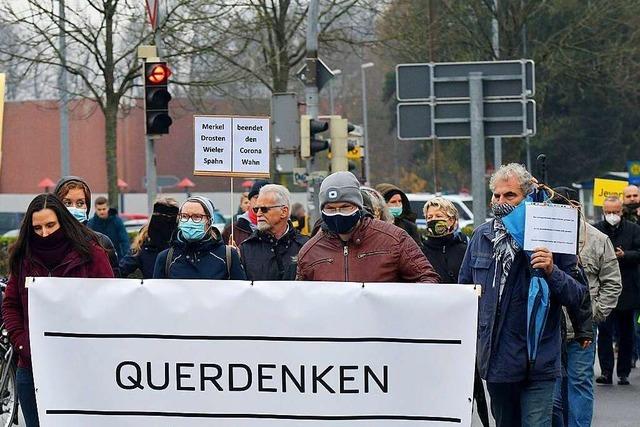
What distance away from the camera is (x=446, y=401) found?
592 centimetres

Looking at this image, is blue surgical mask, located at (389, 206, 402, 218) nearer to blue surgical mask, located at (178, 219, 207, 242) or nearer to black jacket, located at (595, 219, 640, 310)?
black jacket, located at (595, 219, 640, 310)

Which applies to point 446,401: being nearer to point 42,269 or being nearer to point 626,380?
point 42,269

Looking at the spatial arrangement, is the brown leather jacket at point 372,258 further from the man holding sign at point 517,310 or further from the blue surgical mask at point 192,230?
the blue surgical mask at point 192,230

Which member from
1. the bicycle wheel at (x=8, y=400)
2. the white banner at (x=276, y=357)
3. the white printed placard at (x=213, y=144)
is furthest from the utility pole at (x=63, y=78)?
the white banner at (x=276, y=357)

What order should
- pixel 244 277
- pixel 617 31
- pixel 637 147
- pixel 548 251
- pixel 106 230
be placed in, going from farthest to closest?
pixel 637 147 < pixel 617 31 < pixel 106 230 < pixel 244 277 < pixel 548 251

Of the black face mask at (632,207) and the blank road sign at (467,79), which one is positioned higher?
the blank road sign at (467,79)

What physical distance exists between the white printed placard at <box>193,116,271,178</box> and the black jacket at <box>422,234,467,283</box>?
1.97 metres

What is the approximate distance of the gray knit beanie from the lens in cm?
672

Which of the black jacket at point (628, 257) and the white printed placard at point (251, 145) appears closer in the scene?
the white printed placard at point (251, 145)

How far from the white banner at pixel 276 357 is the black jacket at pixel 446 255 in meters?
4.26

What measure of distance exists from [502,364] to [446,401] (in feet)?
3.20

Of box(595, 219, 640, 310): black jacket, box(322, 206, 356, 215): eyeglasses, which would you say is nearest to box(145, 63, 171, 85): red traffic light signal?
box(595, 219, 640, 310): black jacket

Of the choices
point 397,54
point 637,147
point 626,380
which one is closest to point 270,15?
point 397,54

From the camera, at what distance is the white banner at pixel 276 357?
5.95 meters
